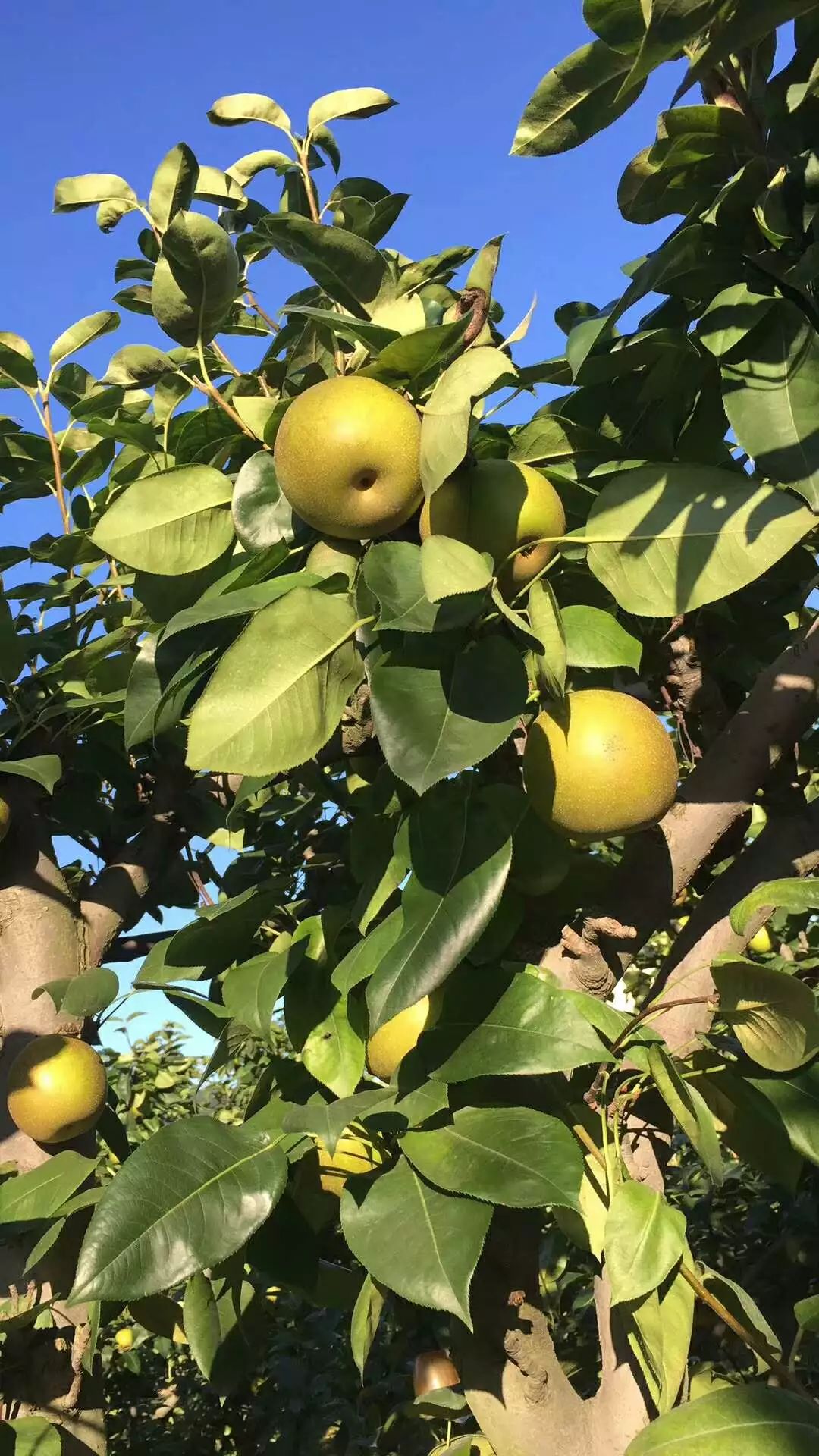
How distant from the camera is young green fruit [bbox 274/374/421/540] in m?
0.89

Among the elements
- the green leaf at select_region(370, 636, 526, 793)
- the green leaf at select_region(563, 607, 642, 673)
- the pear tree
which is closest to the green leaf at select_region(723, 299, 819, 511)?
the pear tree

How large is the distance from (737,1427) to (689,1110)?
23cm

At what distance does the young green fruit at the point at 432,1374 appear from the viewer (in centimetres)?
141

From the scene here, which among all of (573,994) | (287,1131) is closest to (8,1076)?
(287,1131)

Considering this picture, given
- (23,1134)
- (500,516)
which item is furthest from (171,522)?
(23,1134)

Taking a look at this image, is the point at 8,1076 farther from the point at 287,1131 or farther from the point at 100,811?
the point at 287,1131

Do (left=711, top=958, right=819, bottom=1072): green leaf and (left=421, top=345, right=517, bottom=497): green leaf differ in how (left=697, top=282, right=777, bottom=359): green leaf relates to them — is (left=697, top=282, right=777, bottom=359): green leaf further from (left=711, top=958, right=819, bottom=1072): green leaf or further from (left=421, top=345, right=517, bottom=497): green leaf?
(left=711, top=958, right=819, bottom=1072): green leaf

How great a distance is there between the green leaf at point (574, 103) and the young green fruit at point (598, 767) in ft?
1.47

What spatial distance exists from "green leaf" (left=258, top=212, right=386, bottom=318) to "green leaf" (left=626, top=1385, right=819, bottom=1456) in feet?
3.05

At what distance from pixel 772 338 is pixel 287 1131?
0.79 meters

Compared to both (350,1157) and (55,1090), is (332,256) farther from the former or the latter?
(55,1090)

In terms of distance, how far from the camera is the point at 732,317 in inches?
39.5

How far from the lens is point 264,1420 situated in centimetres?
264

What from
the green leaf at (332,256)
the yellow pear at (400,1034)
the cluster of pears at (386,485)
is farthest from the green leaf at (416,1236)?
the green leaf at (332,256)
